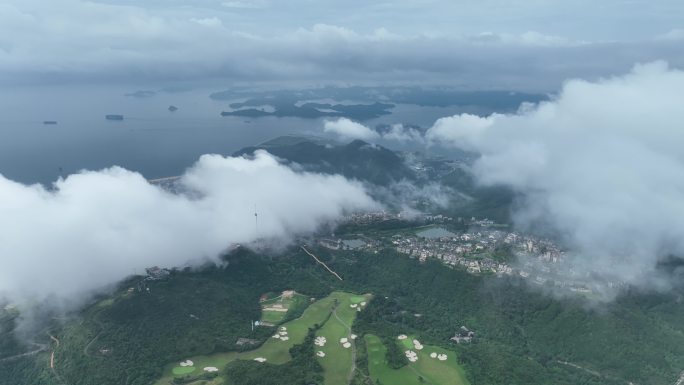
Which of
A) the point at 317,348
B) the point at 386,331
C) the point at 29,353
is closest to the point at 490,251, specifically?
the point at 386,331

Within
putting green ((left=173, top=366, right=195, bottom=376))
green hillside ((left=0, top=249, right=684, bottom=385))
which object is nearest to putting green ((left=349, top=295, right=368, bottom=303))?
green hillside ((left=0, top=249, right=684, bottom=385))

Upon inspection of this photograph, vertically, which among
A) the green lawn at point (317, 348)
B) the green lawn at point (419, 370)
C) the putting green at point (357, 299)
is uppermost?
the green lawn at point (317, 348)

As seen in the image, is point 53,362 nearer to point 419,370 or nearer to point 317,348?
point 317,348

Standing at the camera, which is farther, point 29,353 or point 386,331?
point 386,331

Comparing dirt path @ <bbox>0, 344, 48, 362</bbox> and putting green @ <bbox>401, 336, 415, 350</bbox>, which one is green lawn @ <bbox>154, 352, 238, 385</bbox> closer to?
dirt path @ <bbox>0, 344, 48, 362</bbox>

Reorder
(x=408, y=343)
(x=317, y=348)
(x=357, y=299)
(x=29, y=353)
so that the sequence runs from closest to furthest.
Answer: (x=29, y=353)
(x=317, y=348)
(x=408, y=343)
(x=357, y=299)

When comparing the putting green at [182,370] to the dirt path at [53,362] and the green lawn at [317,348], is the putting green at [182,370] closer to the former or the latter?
the green lawn at [317,348]

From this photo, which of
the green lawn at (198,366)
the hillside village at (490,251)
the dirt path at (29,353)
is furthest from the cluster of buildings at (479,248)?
the dirt path at (29,353)
